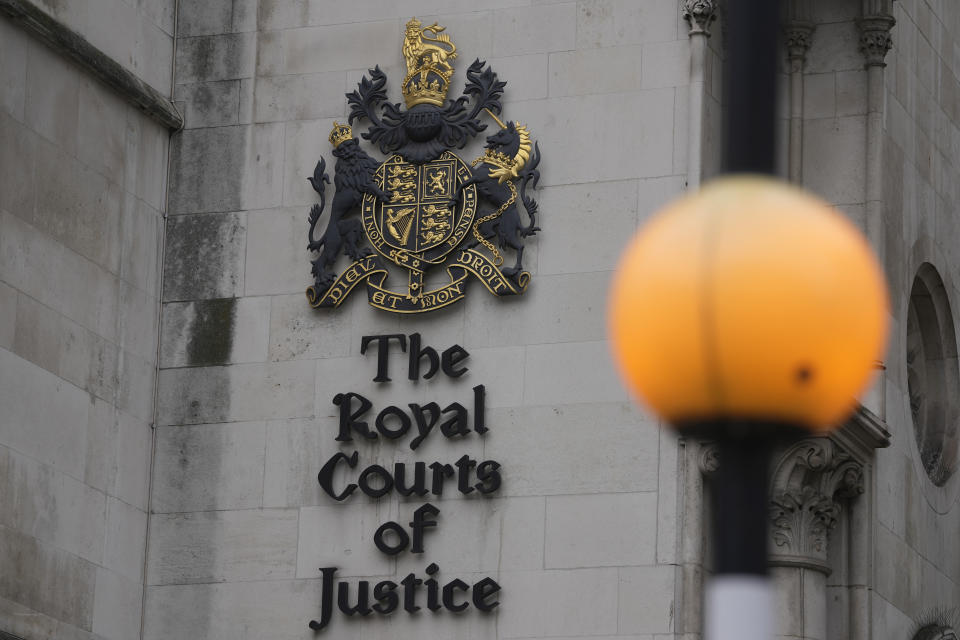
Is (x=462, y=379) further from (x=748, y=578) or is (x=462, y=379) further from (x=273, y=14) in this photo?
(x=748, y=578)

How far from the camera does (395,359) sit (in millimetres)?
18719

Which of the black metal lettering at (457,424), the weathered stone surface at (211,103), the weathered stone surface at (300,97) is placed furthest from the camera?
the weathered stone surface at (211,103)

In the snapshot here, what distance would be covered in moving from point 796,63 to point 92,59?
6.59 m

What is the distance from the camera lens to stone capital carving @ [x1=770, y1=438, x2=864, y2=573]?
17812 mm

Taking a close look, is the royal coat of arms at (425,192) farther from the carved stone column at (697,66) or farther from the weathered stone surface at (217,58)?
the carved stone column at (697,66)

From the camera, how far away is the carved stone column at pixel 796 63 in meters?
20.2

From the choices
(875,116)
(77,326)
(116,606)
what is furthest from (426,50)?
(116,606)

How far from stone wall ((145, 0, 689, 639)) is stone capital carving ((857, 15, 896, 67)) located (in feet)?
8.46

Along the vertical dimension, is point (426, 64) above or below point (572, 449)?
above

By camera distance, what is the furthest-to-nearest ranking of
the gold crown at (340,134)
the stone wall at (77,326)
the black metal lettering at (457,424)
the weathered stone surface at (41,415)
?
the gold crown at (340,134)
the black metal lettering at (457,424)
the stone wall at (77,326)
the weathered stone surface at (41,415)

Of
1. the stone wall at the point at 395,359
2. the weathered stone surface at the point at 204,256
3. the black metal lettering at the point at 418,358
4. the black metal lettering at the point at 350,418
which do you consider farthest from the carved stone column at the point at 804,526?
the weathered stone surface at the point at 204,256

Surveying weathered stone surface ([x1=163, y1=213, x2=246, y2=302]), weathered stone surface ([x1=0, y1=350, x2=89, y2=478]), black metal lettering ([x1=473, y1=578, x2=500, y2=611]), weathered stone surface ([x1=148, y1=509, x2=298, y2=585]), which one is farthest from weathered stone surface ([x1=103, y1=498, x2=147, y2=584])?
black metal lettering ([x1=473, y1=578, x2=500, y2=611])

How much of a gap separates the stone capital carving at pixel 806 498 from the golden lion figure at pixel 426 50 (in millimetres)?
4656

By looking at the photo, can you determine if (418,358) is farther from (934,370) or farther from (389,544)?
(934,370)
